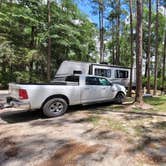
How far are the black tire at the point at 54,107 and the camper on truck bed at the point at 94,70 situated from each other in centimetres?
557

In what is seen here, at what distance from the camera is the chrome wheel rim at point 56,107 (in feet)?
22.7

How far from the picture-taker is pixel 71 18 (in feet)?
72.5

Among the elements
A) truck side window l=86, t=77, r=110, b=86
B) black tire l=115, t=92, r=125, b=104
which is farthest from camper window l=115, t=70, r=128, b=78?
truck side window l=86, t=77, r=110, b=86

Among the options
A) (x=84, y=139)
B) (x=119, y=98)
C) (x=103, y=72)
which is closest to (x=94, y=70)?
(x=103, y=72)

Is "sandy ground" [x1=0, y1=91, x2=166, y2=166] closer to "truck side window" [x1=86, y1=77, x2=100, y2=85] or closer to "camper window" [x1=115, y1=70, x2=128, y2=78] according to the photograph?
"truck side window" [x1=86, y1=77, x2=100, y2=85]

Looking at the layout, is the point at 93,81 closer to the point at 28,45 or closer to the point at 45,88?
the point at 45,88

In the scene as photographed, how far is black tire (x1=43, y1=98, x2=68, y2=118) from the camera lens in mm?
6762

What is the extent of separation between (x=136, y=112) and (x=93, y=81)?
2.11m

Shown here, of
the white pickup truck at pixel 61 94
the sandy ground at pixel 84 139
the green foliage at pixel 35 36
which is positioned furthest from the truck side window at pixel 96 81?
the green foliage at pixel 35 36

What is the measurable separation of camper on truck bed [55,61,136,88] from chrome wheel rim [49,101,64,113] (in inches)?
220

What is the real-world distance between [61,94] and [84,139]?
8.93 feet

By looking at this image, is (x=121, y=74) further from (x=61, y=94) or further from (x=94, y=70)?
(x=61, y=94)

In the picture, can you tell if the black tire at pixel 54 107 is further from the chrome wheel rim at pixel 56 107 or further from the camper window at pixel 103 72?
the camper window at pixel 103 72

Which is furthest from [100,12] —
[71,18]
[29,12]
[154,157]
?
[154,157]
